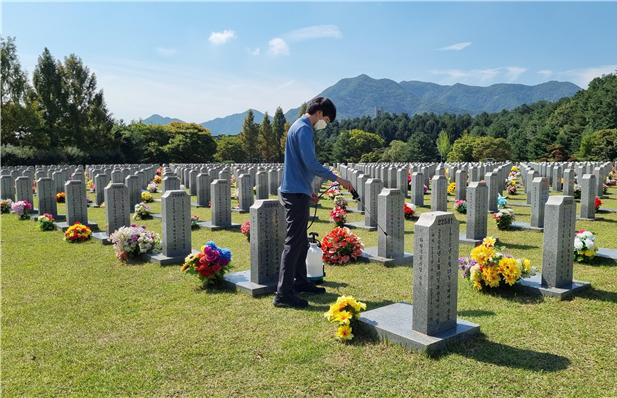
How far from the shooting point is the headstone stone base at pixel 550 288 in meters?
5.92

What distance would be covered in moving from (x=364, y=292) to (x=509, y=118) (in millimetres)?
86865

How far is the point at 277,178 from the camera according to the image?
19844 millimetres

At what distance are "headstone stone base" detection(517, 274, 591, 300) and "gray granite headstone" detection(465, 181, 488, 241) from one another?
315cm

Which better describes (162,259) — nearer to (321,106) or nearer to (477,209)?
(321,106)

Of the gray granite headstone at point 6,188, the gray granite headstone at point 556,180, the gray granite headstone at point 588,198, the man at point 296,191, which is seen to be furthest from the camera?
the gray granite headstone at point 556,180

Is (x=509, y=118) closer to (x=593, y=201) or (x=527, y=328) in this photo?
(x=593, y=201)

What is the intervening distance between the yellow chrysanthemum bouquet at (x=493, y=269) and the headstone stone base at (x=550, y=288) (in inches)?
4.3

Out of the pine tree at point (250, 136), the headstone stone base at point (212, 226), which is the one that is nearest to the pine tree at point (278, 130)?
the pine tree at point (250, 136)

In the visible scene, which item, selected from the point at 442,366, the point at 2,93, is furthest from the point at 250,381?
the point at 2,93

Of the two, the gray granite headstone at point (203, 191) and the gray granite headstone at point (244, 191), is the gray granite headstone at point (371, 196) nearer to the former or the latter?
the gray granite headstone at point (244, 191)

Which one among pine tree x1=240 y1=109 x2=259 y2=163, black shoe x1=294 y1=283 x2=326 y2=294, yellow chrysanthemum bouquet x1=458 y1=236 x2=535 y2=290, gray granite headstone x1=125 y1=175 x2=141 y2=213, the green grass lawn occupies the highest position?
pine tree x1=240 y1=109 x2=259 y2=163

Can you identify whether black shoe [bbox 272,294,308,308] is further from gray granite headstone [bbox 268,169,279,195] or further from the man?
gray granite headstone [bbox 268,169,279,195]

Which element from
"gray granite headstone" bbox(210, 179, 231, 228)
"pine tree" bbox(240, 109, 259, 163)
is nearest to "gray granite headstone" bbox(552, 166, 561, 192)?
"gray granite headstone" bbox(210, 179, 231, 228)

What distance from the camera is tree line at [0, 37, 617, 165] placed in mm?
40062
